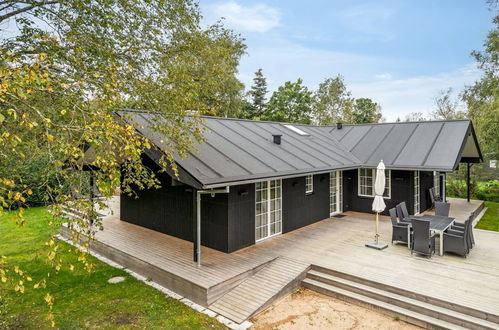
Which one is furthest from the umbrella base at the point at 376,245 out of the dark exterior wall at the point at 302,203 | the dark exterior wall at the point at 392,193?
the dark exterior wall at the point at 392,193

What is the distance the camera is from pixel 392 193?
37.1 ft

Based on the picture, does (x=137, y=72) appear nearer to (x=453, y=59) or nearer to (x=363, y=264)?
(x=363, y=264)

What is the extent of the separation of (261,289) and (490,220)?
36.2ft

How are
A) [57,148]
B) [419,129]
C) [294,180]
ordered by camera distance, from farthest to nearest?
[419,129] < [294,180] < [57,148]

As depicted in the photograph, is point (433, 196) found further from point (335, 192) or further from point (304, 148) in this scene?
point (304, 148)

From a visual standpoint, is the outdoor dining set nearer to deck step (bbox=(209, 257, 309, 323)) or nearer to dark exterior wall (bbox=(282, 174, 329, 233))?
dark exterior wall (bbox=(282, 174, 329, 233))

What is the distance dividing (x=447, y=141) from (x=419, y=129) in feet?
5.47

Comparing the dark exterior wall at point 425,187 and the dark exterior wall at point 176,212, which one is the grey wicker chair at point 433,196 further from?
the dark exterior wall at point 176,212

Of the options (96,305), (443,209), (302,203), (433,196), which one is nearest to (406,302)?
(302,203)

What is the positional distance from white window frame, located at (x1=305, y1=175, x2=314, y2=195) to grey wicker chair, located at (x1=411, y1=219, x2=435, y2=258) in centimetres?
351

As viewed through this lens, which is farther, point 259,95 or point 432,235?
point 259,95

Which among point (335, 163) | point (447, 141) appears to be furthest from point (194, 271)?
point (447, 141)

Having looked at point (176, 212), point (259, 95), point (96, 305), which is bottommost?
point (96, 305)

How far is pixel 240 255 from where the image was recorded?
284 inches
